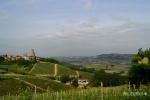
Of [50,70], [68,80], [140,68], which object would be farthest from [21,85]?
[50,70]

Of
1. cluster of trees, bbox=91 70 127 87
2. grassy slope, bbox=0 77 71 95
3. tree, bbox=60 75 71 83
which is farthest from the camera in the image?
tree, bbox=60 75 71 83

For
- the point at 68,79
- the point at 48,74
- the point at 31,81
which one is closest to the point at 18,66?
the point at 48,74

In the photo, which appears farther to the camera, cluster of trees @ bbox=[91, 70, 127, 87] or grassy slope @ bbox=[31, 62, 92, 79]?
grassy slope @ bbox=[31, 62, 92, 79]

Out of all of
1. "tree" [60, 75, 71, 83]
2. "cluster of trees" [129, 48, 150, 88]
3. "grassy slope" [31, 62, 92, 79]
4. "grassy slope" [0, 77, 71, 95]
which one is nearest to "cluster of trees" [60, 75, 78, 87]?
"tree" [60, 75, 71, 83]

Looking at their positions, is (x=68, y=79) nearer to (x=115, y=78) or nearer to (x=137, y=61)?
(x=115, y=78)

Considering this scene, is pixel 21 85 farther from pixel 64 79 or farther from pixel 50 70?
pixel 50 70

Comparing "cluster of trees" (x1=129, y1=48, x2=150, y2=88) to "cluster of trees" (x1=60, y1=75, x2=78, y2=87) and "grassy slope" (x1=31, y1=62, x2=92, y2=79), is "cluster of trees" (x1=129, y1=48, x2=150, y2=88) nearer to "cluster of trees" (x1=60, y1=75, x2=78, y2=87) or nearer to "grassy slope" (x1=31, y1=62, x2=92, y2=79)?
"cluster of trees" (x1=60, y1=75, x2=78, y2=87)

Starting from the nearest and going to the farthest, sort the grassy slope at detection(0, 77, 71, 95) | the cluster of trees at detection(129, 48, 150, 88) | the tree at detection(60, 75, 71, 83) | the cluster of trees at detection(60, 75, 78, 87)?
the cluster of trees at detection(129, 48, 150, 88), the grassy slope at detection(0, 77, 71, 95), the cluster of trees at detection(60, 75, 78, 87), the tree at detection(60, 75, 71, 83)

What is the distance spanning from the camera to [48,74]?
328 ft

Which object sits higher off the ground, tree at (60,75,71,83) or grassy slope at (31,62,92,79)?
grassy slope at (31,62,92,79)

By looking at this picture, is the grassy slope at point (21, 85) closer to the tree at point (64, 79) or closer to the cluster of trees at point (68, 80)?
the cluster of trees at point (68, 80)

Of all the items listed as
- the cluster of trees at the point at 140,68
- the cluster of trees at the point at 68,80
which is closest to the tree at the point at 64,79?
the cluster of trees at the point at 68,80

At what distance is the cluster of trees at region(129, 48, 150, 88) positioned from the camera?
140 ft

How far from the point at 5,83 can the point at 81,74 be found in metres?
36.6
